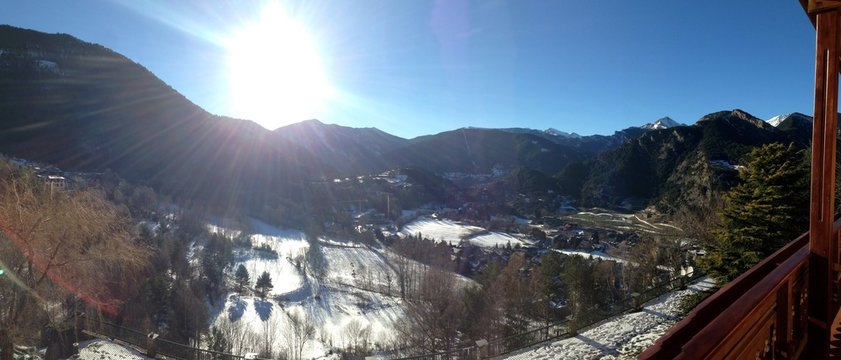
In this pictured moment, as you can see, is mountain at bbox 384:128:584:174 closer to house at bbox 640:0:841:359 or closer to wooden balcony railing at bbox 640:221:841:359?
house at bbox 640:0:841:359

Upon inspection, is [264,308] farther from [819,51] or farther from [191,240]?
[819,51]

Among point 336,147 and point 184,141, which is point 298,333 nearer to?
point 184,141

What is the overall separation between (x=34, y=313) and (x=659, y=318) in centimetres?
1804

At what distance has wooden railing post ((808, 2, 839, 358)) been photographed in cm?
319

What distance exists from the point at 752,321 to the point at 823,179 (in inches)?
88.3

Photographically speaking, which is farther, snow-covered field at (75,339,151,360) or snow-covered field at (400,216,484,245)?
snow-covered field at (400,216,484,245)

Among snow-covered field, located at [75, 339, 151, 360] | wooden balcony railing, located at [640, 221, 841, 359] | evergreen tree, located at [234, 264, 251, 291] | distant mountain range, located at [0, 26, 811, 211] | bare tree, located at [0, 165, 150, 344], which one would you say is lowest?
evergreen tree, located at [234, 264, 251, 291]

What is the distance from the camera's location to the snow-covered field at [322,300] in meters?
37.8

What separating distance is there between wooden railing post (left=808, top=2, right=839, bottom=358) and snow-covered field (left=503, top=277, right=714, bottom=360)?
6873 mm

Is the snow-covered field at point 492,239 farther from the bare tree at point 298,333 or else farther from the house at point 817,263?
the house at point 817,263

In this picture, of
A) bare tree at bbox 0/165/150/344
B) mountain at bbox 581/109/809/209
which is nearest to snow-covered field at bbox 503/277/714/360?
bare tree at bbox 0/165/150/344

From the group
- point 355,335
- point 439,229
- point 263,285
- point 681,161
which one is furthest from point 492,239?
point 355,335

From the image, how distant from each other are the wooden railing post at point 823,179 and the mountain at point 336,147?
145654 mm

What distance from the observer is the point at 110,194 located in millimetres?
71562
